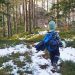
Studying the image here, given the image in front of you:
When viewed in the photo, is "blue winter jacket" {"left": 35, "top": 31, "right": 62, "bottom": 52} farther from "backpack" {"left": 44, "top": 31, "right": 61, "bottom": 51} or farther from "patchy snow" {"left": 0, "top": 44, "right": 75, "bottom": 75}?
"patchy snow" {"left": 0, "top": 44, "right": 75, "bottom": 75}

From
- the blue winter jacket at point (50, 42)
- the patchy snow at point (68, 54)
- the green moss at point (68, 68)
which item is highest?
the blue winter jacket at point (50, 42)

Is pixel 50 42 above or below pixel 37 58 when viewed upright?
above

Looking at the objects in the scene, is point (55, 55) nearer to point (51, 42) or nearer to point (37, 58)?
point (51, 42)

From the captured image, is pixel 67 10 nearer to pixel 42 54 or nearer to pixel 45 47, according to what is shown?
pixel 42 54

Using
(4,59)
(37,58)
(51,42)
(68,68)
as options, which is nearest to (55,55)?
(51,42)

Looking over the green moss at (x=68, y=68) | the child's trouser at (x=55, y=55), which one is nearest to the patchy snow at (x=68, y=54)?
the green moss at (x=68, y=68)

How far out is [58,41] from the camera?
11.5 metres

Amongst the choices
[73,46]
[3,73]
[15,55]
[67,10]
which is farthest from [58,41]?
[67,10]

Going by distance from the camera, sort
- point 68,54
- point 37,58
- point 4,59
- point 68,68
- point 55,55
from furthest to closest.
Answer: point 68,54
point 37,58
point 4,59
point 68,68
point 55,55

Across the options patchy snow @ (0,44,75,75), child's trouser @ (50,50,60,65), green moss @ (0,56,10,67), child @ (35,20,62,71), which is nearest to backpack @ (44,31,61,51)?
child @ (35,20,62,71)

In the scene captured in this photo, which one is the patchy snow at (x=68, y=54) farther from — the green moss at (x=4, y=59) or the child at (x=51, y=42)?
the child at (x=51, y=42)

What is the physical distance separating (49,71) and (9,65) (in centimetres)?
181

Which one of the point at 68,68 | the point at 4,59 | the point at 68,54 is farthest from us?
the point at 68,54

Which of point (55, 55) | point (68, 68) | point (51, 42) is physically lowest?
point (68, 68)
